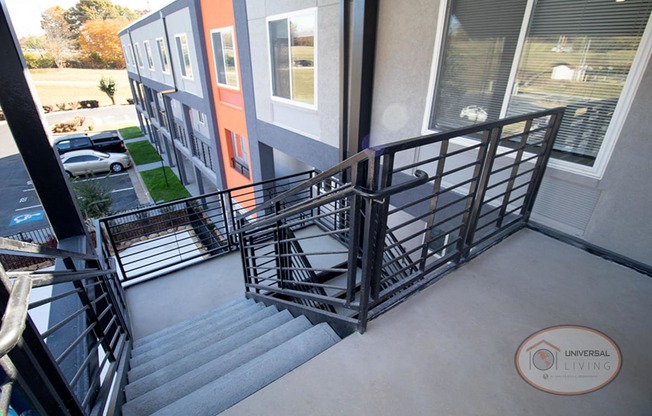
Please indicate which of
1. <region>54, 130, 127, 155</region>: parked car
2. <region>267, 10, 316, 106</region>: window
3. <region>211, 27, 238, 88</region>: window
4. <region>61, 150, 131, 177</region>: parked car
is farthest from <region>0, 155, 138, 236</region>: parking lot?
<region>267, 10, 316, 106</region>: window

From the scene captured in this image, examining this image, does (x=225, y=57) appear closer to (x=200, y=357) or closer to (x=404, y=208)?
(x=200, y=357)

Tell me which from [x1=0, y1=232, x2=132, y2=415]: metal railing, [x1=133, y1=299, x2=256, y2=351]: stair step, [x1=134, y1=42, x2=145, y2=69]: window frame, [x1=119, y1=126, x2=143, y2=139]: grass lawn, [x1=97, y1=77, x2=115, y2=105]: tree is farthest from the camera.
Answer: [x1=97, y1=77, x2=115, y2=105]: tree

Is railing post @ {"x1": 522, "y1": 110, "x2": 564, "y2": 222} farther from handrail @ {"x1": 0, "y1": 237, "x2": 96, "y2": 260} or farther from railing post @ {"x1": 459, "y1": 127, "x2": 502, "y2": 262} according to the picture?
handrail @ {"x1": 0, "y1": 237, "x2": 96, "y2": 260}

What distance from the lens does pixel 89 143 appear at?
16.4 metres

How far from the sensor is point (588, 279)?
2430mm

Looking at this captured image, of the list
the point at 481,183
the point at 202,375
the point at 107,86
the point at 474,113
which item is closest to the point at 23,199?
the point at 202,375

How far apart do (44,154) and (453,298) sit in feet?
11.2

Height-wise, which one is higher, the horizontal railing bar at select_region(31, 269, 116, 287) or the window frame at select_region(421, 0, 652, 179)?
the window frame at select_region(421, 0, 652, 179)

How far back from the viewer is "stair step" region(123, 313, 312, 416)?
77.6 inches

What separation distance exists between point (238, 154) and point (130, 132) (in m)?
19.9

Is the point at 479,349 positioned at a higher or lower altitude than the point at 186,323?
higher

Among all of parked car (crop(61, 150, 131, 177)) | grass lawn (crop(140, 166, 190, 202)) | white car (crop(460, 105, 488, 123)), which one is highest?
white car (crop(460, 105, 488, 123))

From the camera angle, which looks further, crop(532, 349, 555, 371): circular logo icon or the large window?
the large window

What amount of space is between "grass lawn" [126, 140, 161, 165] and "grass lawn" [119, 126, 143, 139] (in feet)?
7.64
